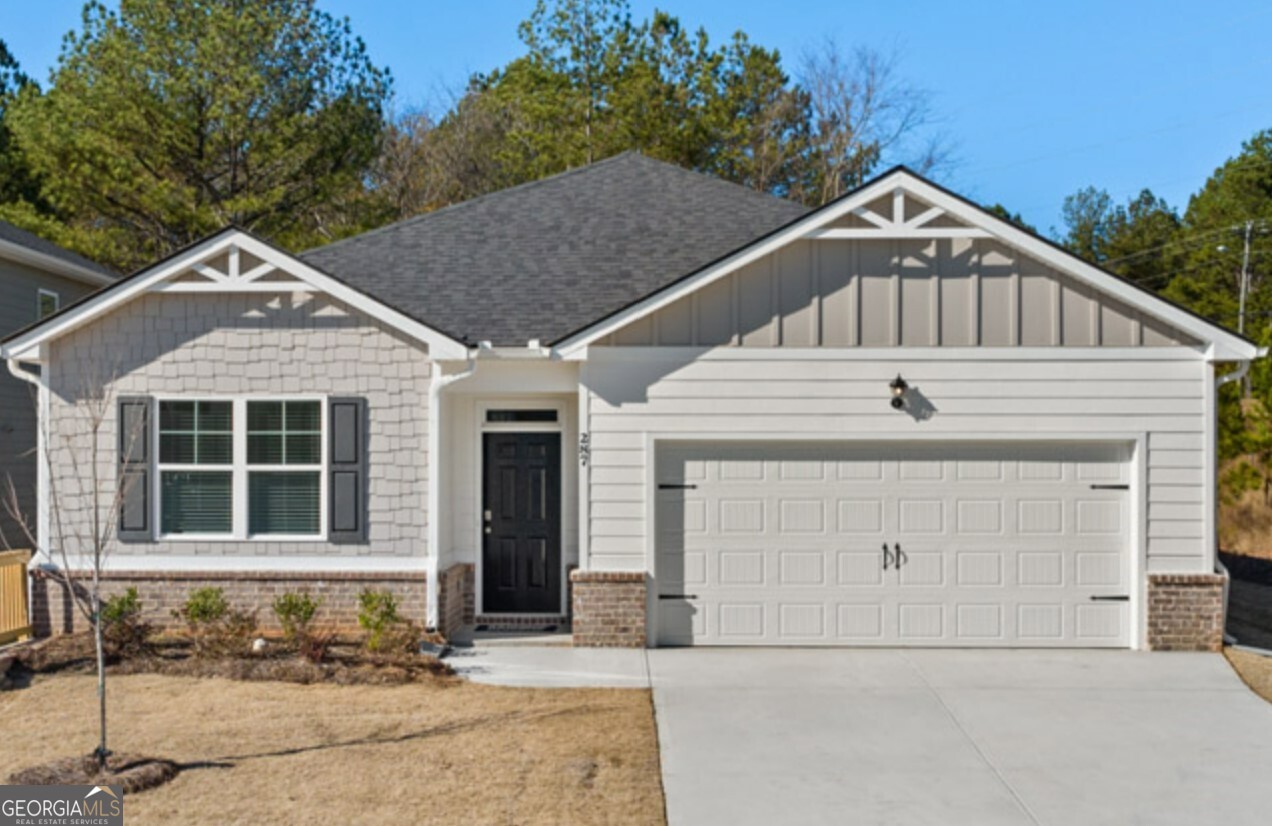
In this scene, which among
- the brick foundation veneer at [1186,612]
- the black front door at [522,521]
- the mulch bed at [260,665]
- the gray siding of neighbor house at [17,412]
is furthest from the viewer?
the gray siding of neighbor house at [17,412]

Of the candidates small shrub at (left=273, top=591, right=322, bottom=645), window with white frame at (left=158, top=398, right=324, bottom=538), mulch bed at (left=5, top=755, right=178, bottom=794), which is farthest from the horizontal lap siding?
mulch bed at (left=5, top=755, right=178, bottom=794)

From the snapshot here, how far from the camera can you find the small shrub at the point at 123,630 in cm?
1011

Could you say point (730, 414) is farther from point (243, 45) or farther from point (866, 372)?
point (243, 45)

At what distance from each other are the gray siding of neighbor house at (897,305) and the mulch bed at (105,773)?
570cm

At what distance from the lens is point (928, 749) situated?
7730 millimetres

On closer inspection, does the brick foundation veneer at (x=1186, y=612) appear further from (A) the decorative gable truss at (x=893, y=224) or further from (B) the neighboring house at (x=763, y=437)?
(A) the decorative gable truss at (x=893, y=224)

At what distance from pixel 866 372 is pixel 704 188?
5411 mm

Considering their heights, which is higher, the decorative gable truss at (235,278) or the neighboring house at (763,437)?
the decorative gable truss at (235,278)

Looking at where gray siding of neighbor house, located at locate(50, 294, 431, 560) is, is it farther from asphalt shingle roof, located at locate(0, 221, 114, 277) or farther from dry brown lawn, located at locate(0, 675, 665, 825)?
asphalt shingle roof, located at locate(0, 221, 114, 277)

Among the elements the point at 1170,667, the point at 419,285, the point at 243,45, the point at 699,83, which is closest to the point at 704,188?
the point at 419,285

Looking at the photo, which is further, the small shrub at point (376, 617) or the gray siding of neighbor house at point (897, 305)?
the gray siding of neighbor house at point (897, 305)

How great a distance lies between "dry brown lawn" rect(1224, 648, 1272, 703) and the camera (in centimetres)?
952

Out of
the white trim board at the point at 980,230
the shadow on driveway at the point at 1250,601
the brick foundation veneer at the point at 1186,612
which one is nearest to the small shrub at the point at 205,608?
the white trim board at the point at 980,230

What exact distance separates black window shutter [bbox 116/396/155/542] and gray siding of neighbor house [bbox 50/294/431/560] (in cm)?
12
